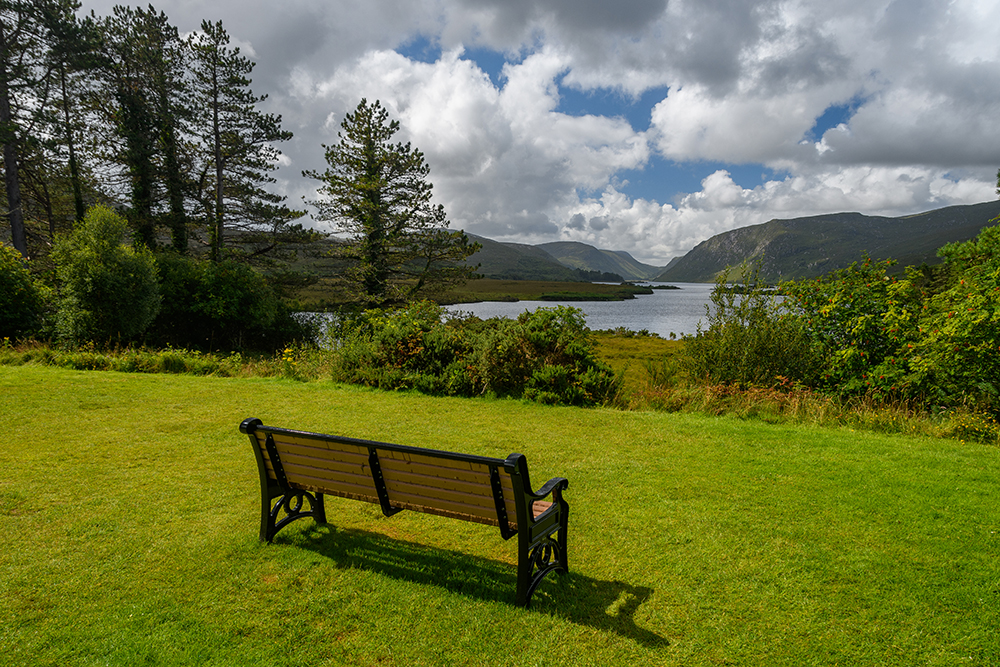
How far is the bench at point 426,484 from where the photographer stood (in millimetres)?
3016

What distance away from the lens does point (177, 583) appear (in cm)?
339

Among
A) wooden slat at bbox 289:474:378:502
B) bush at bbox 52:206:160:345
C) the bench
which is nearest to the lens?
the bench

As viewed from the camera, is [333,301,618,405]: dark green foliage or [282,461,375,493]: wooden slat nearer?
[282,461,375,493]: wooden slat

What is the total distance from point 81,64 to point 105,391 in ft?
69.3

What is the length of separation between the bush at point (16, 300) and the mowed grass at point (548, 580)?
12930 millimetres

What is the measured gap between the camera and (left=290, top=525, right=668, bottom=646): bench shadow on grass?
317 cm

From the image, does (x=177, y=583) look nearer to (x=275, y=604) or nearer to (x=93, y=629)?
(x=93, y=629)

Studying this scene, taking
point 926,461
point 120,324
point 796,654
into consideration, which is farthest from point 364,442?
point 120,324

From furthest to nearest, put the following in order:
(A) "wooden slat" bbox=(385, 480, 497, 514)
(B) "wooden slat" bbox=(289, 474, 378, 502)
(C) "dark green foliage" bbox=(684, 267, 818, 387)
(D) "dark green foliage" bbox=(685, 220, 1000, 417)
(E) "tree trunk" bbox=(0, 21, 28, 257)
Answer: (E) "tree trunk" bbox=(0, 21, 28, 257) < (C) "dark green foliage" bbox=(684, 267, 818, 387) < (D) "dark green foliage" bbox=(685, 220, 1000, 417) < (B) "wooden slat" bbox=(289, 474, 378, 502) < (A) "wooden slat" bbox=(385, 480, 497, 514)

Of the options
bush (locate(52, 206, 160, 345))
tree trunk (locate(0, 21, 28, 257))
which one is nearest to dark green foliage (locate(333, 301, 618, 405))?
bush (locate(52, 206, 160, 345))

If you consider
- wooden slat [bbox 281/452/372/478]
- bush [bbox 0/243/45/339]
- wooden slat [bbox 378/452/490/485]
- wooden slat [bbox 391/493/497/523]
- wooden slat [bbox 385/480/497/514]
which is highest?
bush [bbox 0/243/45/339]

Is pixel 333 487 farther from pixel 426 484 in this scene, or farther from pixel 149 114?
pixel 149 114

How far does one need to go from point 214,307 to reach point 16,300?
341 inches

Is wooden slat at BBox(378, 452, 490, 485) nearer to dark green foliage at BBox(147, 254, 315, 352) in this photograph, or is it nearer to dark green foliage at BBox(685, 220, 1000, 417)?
dark green foliage at BBox(685, 220, 1000, 417)
